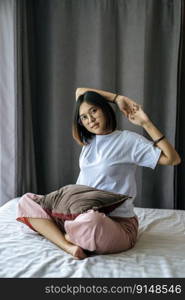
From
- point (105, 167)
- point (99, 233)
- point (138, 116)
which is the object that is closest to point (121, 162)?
point (105, 167)

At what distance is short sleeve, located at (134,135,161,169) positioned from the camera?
1.44 m

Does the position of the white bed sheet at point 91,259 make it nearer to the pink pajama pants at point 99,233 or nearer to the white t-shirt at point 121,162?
the pink pajama pants at point 99,233

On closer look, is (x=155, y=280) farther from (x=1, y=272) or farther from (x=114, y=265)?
(x=1, y=272)

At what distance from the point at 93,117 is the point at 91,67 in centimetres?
87

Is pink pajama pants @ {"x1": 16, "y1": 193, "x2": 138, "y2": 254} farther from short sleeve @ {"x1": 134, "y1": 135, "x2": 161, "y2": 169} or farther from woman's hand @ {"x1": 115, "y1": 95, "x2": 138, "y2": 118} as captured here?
woman's hand @ {"x1": 115, "y1": 95, "x2": 138, "y2": 118}

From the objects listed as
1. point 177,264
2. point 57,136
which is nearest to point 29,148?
point 57,136

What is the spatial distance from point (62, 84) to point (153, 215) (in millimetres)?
1080

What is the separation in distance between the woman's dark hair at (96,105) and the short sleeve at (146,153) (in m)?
0.17

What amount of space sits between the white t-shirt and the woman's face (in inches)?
1.8

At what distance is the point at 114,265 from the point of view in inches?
49.6

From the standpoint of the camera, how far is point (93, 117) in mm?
1537

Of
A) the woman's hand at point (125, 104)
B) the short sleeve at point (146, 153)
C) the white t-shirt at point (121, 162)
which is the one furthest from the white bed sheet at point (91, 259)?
the woman's hand at point (125, 104)

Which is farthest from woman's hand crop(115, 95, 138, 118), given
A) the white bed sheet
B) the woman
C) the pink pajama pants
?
the white bed sheet

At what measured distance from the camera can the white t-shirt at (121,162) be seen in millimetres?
1460
